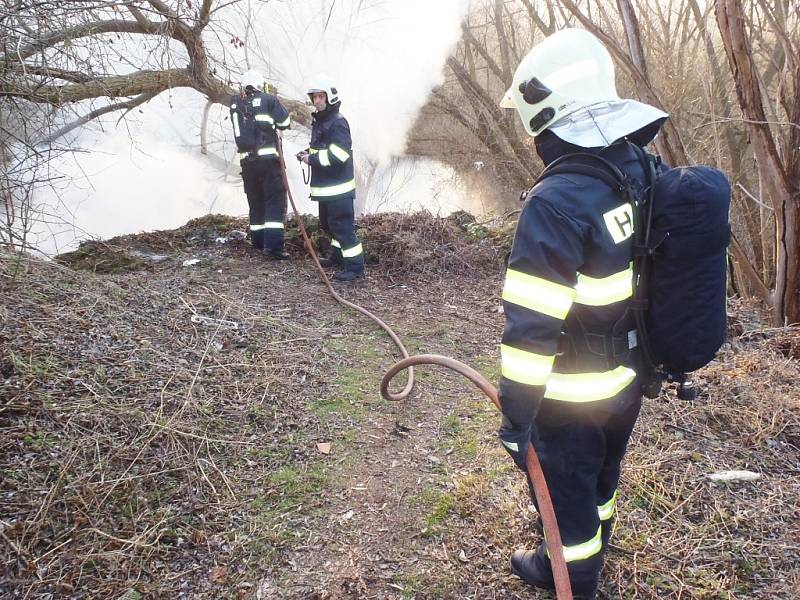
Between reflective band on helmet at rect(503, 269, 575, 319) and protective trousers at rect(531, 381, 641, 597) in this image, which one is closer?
reflective band on helmet at rect(503, 269, 575, 319)

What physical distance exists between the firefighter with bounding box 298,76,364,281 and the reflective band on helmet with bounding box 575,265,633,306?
4.30 metres

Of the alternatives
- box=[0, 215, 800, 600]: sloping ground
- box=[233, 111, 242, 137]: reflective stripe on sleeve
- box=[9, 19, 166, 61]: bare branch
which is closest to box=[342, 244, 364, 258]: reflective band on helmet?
box=[0, 215, 800, 600]: sloping ground

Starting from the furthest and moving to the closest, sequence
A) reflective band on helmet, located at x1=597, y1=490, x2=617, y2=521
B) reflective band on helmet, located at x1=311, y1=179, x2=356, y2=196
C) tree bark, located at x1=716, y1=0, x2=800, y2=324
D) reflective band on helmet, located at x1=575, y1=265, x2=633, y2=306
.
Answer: reflective band on helmet, located at x1=311, y1=179, x2=356, y2=196 < tree bark, located at x1=716, y1=0, x2=800, y2=324 < reflective band on helmet, located at x1=597, y1=490, x2=617, y2=521 < reflective band on helmet, located at x1=575, y1=265, x2=633, y2=306

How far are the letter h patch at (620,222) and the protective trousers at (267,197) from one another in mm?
5234

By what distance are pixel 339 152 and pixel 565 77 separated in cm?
408

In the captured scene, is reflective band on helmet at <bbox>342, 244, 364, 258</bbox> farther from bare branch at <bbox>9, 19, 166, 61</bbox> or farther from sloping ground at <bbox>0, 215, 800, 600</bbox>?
bare branch at <bbox>9, 19, 166, 61</bbox>

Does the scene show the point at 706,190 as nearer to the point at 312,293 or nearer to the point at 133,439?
the point at 133,439

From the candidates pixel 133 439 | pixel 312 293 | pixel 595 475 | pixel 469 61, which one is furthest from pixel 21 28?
pixel 469 61

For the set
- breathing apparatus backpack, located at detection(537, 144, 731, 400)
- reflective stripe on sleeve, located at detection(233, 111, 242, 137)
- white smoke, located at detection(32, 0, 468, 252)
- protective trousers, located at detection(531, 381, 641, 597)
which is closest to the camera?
breathing apparatus backpack, located at detection(537, 144, 731, 400)

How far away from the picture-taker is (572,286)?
1.63m

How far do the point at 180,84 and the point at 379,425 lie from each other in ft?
22.9

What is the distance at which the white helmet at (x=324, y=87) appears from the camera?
17.6ft

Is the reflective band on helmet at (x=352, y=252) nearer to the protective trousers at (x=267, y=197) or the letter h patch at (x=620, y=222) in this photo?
the protective trousers at (x=267, y=197)

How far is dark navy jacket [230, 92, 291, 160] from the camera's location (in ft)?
19.9
